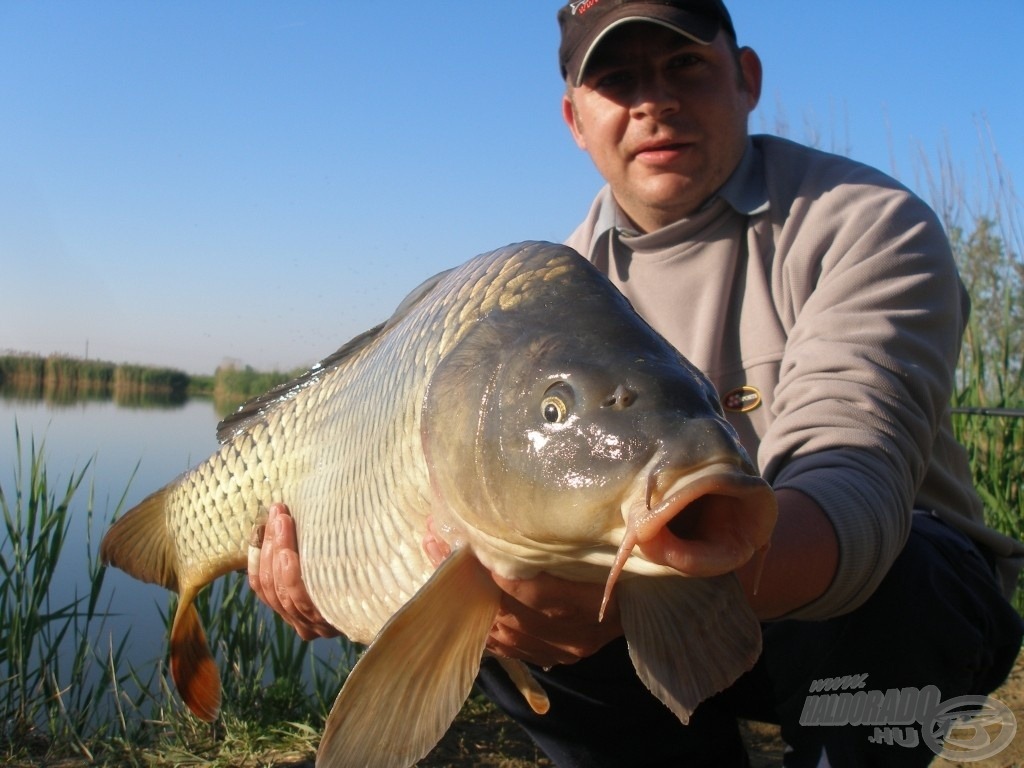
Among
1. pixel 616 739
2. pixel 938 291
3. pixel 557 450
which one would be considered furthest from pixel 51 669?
pixel 938 291

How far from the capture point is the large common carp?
0.83 meters

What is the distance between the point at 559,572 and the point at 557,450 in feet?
0.55

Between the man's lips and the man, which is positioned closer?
the man

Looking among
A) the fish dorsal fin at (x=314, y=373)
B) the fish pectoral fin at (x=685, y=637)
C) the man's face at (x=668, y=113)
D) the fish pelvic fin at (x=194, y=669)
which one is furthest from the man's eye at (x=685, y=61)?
the fish pelvic fin at (x=194, y=669)

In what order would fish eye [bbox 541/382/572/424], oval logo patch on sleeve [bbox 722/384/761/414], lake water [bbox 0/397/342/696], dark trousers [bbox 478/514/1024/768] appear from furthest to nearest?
1. lake water [bbox 0/397/342/696]
2. oval logo patch on sleeve [bbox 722/384/761/414]
3. dark trousers [bbox 478/514/1024/768]
4. fish eye [bbox 541/382/572/424]

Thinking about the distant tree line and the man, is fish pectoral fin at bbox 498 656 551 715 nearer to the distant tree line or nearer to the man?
the man

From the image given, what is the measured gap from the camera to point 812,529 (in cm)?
121

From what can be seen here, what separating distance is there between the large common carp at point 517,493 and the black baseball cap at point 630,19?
0.86 metres

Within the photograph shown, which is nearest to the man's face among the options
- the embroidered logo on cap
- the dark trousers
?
the embroidered logo on cap

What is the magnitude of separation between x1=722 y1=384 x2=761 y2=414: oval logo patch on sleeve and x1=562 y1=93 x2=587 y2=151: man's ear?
2.59 ft

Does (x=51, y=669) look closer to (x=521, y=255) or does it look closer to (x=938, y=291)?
(x=521, y=255)

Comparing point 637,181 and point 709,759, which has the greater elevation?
point 637,181

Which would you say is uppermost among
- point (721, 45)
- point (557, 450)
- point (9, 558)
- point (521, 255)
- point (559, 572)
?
point (721, 45)

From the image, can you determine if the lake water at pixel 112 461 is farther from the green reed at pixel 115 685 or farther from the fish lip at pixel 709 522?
the fish lip at pixel 709 522
